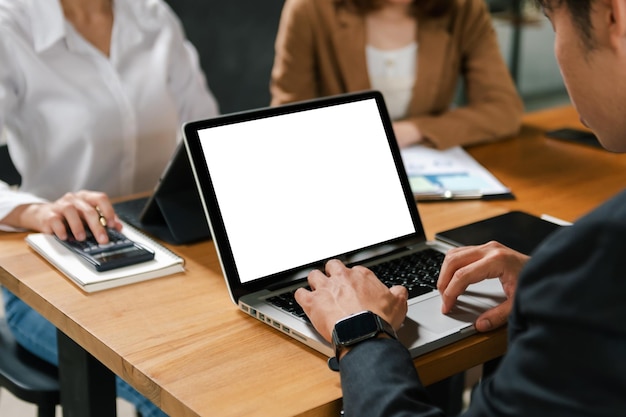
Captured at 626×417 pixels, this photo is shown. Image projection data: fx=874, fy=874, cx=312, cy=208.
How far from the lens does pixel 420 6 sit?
7.32 feet

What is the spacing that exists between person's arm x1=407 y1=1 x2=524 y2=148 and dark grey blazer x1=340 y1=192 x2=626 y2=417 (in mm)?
1178

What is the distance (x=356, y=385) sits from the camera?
3.13 ft

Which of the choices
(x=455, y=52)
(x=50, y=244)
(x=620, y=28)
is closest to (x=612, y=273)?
(x=620, y=28)

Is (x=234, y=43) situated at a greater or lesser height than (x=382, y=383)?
lesser

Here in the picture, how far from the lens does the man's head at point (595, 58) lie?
33.3 inches

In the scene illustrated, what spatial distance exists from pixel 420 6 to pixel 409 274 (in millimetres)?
1128

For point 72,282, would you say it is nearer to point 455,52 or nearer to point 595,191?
point 595,191

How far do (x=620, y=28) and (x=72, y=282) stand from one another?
→ 854 mm

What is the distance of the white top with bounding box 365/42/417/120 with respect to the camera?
2238 millimetres

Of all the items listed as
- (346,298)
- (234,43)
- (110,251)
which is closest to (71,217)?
(110,251)

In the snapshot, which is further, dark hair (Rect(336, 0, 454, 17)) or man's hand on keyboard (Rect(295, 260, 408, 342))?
dark hair (Rect(336, 0, 454, 17))

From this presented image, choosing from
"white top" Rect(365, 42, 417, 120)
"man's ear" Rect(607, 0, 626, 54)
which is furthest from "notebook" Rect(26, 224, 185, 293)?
"white top" Rect(365, 42, 417, 120)

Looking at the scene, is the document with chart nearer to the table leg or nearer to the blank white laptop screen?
the blank white laptop screen

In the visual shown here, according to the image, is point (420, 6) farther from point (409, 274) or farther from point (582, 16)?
point (582, 16)
